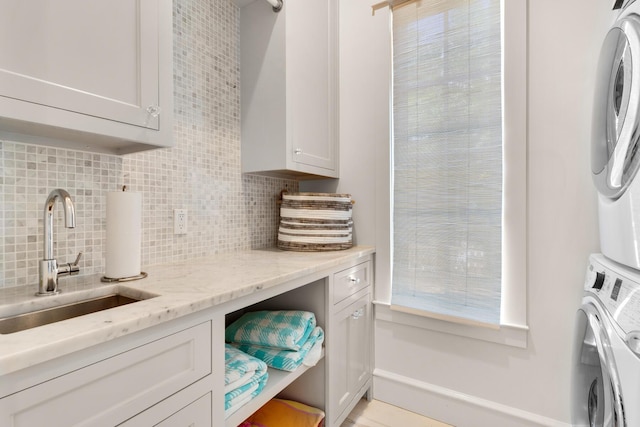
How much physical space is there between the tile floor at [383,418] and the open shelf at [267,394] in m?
0.58

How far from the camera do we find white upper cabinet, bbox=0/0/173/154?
2.31 ft

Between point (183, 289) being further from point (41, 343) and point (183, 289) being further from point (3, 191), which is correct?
point (3, 191)

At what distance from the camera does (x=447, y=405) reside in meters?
1.60

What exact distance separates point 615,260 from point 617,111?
0.49 meters

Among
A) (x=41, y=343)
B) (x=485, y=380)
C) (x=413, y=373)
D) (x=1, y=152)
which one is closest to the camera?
(x=41, y=343)

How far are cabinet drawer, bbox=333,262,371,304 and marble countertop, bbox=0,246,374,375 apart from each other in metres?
0.08

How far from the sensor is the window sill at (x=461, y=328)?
1.45 m

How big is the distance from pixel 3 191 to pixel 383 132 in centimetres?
165

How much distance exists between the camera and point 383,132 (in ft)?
5.90

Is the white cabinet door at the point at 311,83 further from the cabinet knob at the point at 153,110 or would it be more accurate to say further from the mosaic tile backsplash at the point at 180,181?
the cabinet knob at the point at 153,110

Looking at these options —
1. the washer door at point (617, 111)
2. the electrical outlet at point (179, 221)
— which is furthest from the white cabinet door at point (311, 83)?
the washer door at point (617, 111)

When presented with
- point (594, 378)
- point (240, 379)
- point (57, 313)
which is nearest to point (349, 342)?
point (240, 379)

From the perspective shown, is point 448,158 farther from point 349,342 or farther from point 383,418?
point 383,418

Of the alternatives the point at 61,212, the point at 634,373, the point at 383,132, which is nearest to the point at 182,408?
the point at 61,212
